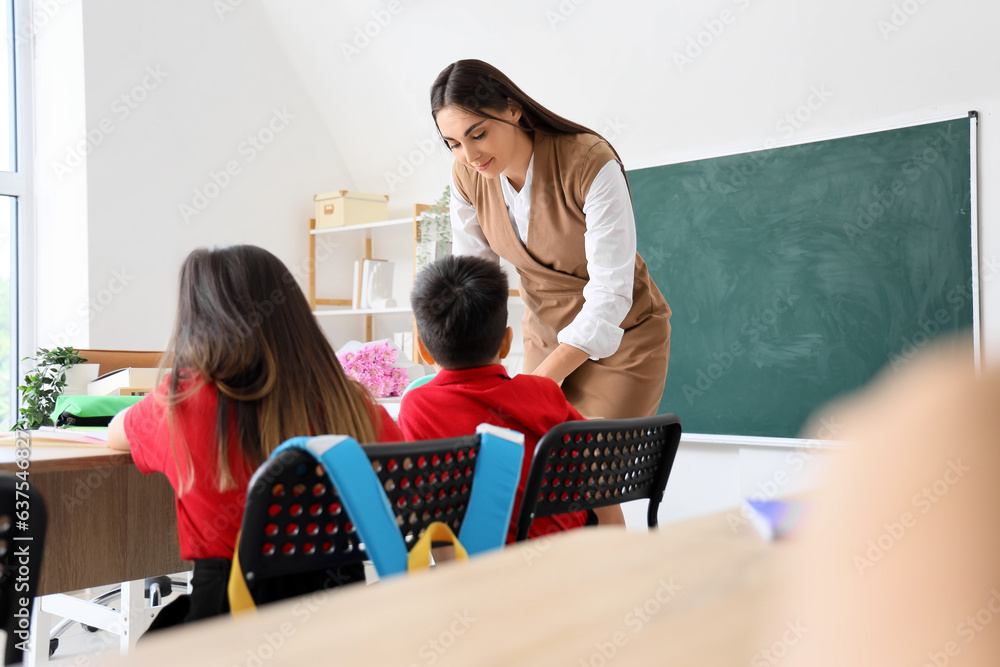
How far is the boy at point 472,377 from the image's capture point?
1.40 metres

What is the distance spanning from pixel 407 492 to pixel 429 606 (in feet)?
2.38

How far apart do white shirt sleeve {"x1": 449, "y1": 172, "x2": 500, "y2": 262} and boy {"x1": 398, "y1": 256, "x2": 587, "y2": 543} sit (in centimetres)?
39

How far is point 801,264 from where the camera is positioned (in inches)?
132

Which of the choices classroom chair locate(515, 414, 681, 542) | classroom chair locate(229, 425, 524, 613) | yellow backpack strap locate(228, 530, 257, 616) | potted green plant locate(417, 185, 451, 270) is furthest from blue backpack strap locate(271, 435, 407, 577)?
potted green plant locate(417, 185, 451, 270)

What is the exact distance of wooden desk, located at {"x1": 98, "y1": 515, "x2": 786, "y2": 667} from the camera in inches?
7.6

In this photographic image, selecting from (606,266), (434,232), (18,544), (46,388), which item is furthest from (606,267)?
(434,232)

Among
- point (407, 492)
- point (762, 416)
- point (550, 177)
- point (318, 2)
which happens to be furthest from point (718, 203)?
point (407, 492)

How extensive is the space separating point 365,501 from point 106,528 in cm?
115

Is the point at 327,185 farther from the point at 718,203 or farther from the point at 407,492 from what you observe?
the point at 407,492

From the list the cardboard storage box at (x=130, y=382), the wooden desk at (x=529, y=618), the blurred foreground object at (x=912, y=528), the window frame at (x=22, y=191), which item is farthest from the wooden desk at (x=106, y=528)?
the window frame at (x=22, y=191)

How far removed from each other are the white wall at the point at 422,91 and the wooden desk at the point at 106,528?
240cm

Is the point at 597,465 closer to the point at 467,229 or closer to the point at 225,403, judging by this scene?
the point at 225,403

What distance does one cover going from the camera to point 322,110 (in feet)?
16.4

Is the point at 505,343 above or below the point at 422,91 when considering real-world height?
below
